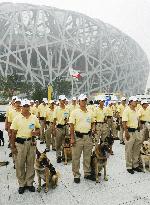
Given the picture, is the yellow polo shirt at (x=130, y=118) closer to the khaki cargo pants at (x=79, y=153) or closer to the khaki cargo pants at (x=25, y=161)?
the khaki cargo pants at (x=79, y=153)

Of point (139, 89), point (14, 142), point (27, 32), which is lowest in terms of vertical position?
point (139, 89)

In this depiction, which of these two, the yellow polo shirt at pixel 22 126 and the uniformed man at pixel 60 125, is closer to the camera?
the yellow polo shirt at pixel 22 126

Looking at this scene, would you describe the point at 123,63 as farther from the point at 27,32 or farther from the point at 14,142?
the point at 14,142

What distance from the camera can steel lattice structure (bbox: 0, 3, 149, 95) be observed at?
77.8 metres

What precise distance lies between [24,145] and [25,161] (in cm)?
39

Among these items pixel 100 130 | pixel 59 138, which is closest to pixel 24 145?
pixel 59 138

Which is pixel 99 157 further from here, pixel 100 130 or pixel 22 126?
pixel 100 130

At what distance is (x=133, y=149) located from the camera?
904 centimetres

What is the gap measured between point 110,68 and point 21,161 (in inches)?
3275

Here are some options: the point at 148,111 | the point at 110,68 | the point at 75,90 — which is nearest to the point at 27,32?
the point at 75,90

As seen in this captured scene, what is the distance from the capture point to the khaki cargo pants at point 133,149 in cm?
889

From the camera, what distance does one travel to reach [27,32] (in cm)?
7956

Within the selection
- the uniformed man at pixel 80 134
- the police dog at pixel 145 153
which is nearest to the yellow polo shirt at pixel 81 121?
the uniformed man at pixel 80 134

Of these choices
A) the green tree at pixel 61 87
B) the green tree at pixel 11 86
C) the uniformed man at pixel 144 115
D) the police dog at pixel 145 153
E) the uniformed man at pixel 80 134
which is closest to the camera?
the uniformed man at pixel 80 134
